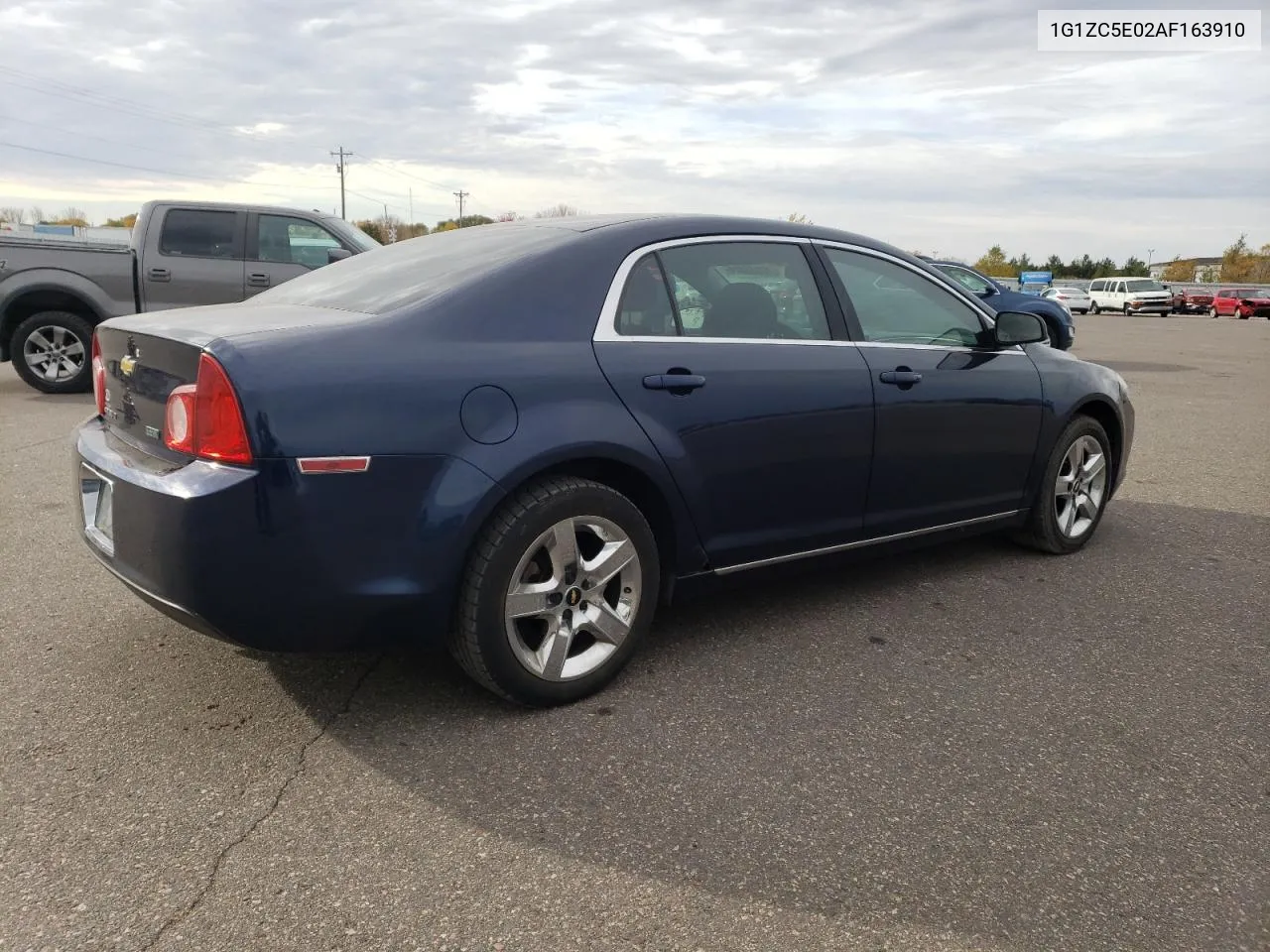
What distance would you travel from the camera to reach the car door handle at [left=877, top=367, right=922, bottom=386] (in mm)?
3939

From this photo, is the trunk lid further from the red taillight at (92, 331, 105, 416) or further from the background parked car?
the background parked car

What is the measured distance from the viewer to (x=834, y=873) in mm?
2367

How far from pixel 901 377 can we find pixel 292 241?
792 centimetres

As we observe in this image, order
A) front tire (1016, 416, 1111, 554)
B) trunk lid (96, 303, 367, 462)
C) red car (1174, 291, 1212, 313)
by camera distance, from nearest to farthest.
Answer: trunk lid (96, 303, 367, 462) < front tire (1016, 416, 1111, 554) < red car (1174, 291, 1212, 313)

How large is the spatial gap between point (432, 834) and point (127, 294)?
29.0 ft

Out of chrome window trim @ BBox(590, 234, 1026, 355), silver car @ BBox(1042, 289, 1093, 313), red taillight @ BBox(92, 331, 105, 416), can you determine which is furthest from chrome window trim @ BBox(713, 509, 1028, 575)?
silver car @ BBox(1042, 289, 1093, 313)

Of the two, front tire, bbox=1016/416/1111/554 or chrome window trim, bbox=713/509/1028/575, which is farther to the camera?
front tire, bbox=1016/416/1111/554

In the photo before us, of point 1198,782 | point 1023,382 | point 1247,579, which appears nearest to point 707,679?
point 1198,782

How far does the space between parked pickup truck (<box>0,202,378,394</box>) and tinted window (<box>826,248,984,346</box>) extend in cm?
702

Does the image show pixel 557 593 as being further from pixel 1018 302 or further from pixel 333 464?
pixel 1018 302

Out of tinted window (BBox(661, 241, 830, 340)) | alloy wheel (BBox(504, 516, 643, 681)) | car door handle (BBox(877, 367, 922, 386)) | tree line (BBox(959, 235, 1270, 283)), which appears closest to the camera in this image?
alloy wheel (BBox(504, 516, 643, 681))

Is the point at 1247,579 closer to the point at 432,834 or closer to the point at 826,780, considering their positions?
the point at 826,780

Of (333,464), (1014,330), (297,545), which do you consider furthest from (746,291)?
(297,545)

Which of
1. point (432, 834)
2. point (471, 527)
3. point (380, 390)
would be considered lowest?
point (432, 834)
